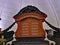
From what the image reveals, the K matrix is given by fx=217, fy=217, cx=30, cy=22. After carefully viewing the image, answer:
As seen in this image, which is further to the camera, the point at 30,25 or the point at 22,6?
the point at 22,6

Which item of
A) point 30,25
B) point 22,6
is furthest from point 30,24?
point 22,6

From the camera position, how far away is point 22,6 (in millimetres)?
5062

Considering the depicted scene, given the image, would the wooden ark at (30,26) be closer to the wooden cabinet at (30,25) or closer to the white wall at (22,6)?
the wooden cabinet at (30,25)

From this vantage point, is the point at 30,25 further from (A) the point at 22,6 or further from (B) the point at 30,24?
(A) the point at 22,6

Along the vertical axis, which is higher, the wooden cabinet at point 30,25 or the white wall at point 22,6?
the white wall at point 22,6

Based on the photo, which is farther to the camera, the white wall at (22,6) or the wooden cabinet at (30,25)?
the white wall at (22,6)

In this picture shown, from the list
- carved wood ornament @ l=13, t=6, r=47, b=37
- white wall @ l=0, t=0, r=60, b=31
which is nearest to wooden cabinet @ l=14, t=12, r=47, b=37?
carved wood ornament @ l=13, t=6, r=47, b=37

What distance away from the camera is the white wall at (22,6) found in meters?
4.88

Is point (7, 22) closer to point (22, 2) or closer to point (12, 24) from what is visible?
point (12, 24)

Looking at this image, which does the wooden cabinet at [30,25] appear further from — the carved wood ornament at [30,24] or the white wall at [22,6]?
the white wall at [22,6]

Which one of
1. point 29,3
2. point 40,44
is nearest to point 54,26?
point 40,44

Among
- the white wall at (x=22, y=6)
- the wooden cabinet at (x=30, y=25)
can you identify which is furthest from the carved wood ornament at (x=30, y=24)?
the white wall at (x=22, y=6)

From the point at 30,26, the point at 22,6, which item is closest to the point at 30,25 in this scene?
the point at 30,26

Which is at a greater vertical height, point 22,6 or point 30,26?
point 22,6
